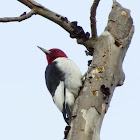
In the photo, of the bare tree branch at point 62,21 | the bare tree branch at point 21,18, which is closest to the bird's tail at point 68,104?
the bare tree branch at point 62,21

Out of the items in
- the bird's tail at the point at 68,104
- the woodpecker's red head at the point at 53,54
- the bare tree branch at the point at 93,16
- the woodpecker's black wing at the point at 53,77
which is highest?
the woodpecker's red head at the point at 53,54

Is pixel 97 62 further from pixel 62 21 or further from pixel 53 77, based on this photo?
pixel 53 77

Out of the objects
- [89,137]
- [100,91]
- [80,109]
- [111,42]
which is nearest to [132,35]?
[111,42]

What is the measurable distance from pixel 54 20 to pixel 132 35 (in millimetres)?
898

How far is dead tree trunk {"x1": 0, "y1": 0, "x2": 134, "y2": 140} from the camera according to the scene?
346cm

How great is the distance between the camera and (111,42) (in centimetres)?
405

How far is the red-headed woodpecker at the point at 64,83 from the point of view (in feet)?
14.1

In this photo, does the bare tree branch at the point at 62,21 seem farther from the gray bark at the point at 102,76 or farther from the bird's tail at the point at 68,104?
the bird's tail at the point at 68,104

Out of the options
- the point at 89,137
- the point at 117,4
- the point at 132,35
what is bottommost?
the point at 89,137

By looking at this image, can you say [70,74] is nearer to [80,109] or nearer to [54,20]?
[54,20]

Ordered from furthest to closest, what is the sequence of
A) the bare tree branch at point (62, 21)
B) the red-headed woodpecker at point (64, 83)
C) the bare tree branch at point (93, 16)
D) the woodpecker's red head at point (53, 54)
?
1. the woodpecker's red head at point (53, 54)
2. the red-headed woodpecker at point (64, 83)
3. the bare tree branch at point (62, 21)
4. the bare tree branch at point (93, 16)

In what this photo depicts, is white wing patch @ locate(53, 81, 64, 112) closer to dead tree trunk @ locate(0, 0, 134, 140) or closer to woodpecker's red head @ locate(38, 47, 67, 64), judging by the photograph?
dead tree trunk @ locate(0, 0, 134, 140)

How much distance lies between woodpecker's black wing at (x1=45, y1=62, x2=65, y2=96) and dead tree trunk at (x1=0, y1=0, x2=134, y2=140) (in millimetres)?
548

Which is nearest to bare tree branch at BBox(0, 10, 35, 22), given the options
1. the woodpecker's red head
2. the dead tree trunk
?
the dead tree trunk
